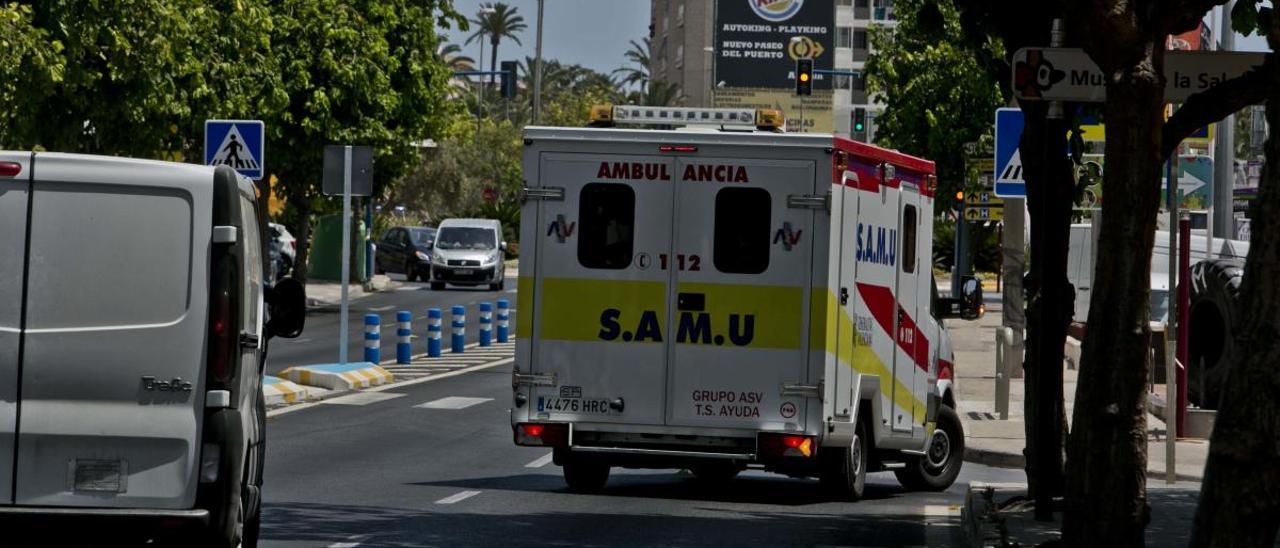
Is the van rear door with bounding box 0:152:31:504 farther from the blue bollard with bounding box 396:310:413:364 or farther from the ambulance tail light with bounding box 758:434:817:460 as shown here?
the blue bollard with bounding box 396:310:413:364

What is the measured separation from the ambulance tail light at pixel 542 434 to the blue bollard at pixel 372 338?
48.4 ft

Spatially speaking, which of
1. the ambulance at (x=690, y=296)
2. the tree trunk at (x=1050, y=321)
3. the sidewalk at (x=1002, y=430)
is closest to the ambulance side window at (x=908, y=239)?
the ambulance at (x=690, y=296)

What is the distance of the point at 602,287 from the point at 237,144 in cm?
760

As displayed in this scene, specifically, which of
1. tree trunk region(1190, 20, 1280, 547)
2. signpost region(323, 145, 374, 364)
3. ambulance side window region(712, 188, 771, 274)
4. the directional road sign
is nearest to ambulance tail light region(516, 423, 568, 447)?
ambulance side window region(712, 188, 771, 274)

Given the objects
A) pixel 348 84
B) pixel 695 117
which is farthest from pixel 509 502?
pixel 348 84

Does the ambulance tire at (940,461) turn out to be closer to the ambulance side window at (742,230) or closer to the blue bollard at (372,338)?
the ambulance side window at (742,230)

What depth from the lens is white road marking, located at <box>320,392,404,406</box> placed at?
80.2 ft

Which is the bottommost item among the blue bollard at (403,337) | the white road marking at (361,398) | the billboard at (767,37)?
the white road marking at (361,398)

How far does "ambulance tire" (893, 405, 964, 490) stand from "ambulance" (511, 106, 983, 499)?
185 cm

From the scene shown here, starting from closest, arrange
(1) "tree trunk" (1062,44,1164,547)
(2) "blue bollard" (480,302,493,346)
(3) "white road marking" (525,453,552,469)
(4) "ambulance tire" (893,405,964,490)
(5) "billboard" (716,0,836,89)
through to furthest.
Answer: (1) "tree trunk" (1062,44,1164,547) < (4) "ambulance tire" (893,405,964,490) < (3) "white road marking" (525,453,552,469) < (2) "blue bollard" (480,302,493,346) < (5) "billboard" (716,0,836,89)

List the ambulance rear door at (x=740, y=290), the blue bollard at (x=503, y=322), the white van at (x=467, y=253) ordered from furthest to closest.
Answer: the white van at (x=467, y=253), the blue bollard at (x=503, y=322), the ambulance rear door at (x=740, y=290)

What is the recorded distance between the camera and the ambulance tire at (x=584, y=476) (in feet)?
51.9

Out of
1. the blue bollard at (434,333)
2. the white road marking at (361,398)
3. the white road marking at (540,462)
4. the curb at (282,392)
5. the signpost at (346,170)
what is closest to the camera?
the white road marking at (540,462)

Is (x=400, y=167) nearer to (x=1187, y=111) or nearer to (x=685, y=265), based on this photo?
(x=685, y=265)
